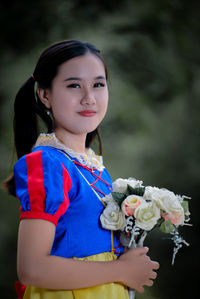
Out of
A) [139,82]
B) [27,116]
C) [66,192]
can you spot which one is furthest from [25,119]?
[139,82]

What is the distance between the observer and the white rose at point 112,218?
113cm

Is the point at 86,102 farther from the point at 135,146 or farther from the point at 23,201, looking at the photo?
the point at 135,146

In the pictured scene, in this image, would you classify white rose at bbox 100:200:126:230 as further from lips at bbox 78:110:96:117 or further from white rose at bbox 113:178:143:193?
lips at bbox 78:110:96:117

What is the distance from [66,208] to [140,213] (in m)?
0.22

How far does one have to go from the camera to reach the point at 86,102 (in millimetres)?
1224

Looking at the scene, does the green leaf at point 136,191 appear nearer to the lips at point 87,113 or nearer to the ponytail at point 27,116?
the lips at point 87,113

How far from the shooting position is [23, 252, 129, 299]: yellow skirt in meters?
1.08

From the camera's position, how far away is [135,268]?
3.73ft

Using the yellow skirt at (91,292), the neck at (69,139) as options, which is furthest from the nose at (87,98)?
the yellow skirt at (91,292)

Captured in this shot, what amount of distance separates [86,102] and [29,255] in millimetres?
502

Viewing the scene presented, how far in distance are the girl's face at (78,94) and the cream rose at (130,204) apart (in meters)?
0.28

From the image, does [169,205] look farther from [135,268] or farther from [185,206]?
[135,268]

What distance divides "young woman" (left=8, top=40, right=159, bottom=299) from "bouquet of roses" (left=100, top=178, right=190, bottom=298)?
4cm

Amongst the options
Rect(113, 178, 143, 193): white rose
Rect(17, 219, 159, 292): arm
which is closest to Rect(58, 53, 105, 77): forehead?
Rect(113, 178, 143, 193): white rose
